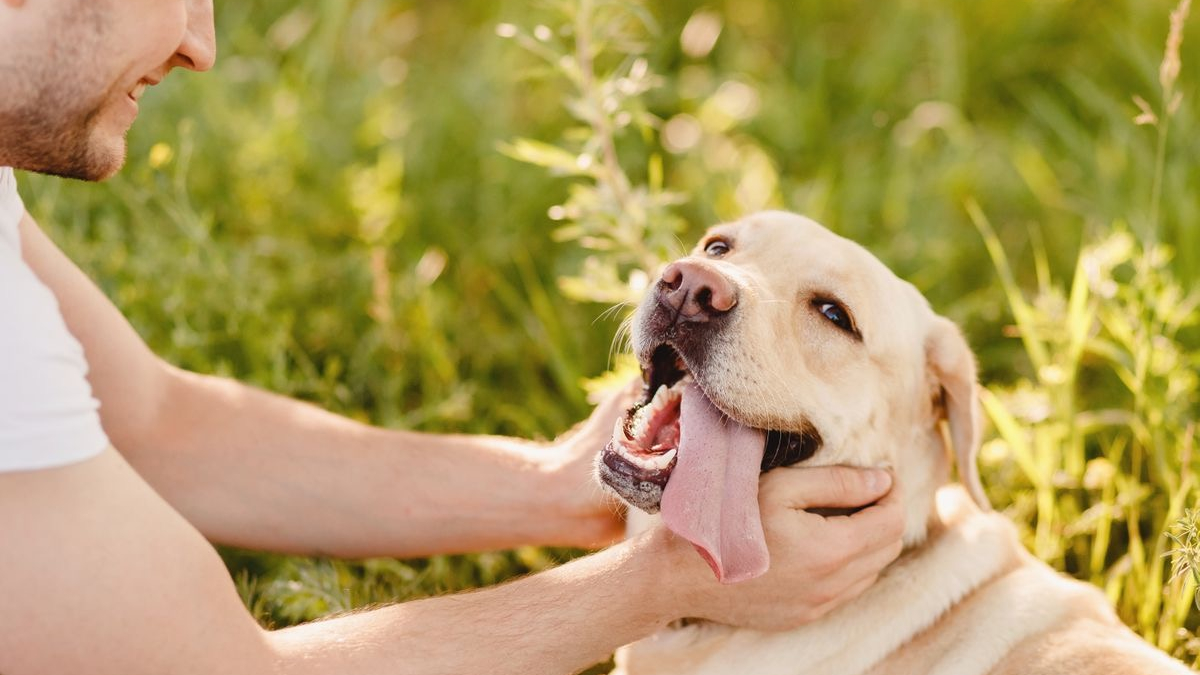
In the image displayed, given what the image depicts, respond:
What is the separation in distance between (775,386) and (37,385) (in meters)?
1.55

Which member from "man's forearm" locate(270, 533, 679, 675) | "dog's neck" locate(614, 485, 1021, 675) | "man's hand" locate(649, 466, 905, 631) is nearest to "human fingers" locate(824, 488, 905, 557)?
"man's hand" locate(649, 466, 905, 631)

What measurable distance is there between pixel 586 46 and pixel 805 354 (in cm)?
124

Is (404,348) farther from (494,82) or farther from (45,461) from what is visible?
(45,461)

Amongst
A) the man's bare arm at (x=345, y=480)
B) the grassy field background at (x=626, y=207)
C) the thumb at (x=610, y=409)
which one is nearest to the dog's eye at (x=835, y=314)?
the thumb at (x=610, y=409)

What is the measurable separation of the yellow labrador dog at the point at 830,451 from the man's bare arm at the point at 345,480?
514mm

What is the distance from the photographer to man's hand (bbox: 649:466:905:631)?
102 inches

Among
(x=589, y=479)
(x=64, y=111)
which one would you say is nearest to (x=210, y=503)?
(x=589, y=479)

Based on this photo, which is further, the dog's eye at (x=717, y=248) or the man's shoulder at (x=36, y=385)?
the dog's eye at (x=717, y=248)

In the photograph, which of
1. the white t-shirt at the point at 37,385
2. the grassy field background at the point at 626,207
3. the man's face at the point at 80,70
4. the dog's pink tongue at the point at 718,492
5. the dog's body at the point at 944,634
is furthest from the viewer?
the grassy field background at the point at 626,207

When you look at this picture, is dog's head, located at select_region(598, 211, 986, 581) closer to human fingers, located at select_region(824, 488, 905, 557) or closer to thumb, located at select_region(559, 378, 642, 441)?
human fingers, located at select_region(824, 488, 905, 557)

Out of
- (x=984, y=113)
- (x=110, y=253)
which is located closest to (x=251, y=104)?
(x=110, y=253)

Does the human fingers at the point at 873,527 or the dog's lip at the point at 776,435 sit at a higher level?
the dog's lip at the point at 776,435

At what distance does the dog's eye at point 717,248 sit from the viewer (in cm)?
307

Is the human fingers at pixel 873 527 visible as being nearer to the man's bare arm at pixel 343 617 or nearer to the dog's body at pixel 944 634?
the man's bare arm at pixel 343 617
